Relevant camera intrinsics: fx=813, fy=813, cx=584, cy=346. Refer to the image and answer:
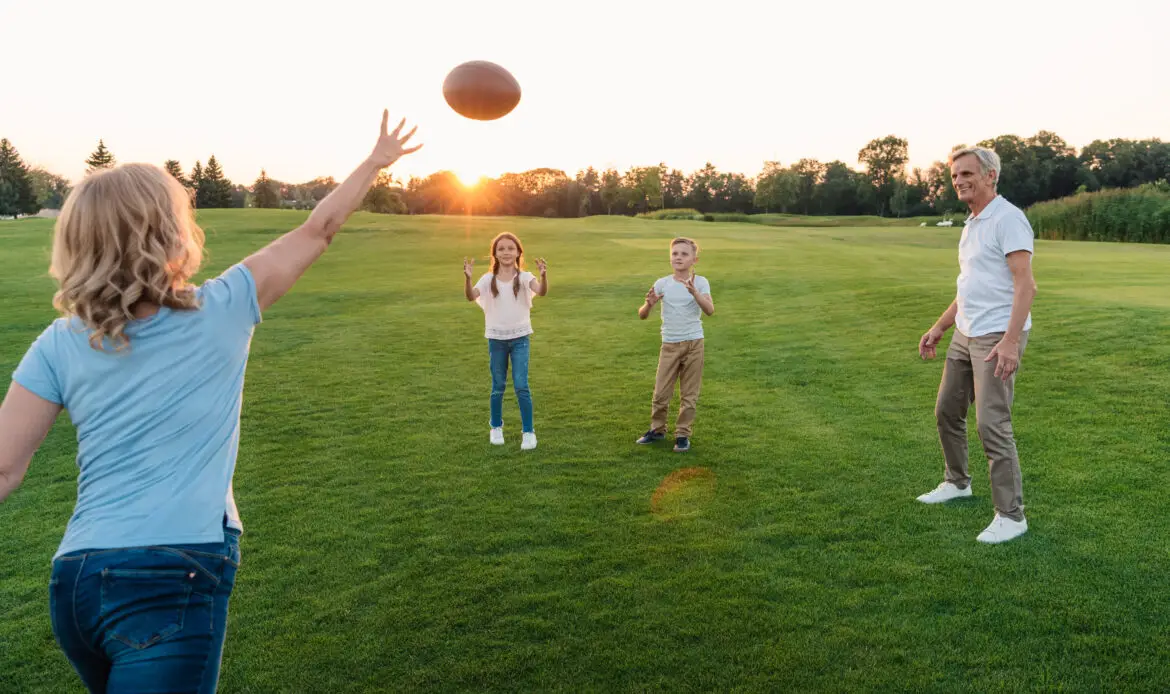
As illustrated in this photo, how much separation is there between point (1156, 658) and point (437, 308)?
16.6m

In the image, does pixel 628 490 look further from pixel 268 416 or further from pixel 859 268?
pixel 859 268

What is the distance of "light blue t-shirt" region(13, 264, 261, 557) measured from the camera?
1.99 meters

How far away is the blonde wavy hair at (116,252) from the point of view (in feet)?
6.36

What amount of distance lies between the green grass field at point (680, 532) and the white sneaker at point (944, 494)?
15 cm

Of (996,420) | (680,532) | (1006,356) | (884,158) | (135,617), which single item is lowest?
(680,532)

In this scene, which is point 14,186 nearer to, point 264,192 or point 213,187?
point 213,187

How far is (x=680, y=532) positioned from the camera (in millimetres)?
5723

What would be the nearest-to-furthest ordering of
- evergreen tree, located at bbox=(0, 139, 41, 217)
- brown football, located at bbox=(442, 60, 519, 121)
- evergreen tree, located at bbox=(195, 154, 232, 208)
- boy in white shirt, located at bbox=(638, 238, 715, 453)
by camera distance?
brown football, located at bbox=(442, 60, 519, 121) < boy in white shirt, located at bbox=(638, 238, 715, 453) < evergreen tree, located at bbox=(0, 139, 41, 217) < evergreen tree, located at bbox=(195, 154, 232, 208)

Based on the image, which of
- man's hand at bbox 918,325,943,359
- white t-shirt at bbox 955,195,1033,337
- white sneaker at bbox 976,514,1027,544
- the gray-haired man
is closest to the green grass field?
white sneaker at bbox 976,514,1027,544

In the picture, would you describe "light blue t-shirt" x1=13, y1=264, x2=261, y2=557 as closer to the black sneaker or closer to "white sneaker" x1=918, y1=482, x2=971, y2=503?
"white sneaker" x1=918, y1=482, x2=971, y2=503

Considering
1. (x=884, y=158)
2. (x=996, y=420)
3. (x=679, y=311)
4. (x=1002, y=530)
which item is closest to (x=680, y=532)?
(x=1002, y=530)

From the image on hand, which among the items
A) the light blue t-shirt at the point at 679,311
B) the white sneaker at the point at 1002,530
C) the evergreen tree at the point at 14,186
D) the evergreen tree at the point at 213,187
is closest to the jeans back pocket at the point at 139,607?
the white sneaker at the point at 1002,530

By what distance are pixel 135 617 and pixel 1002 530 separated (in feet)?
17.4

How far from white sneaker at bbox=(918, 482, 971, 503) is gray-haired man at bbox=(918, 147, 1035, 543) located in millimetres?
673
